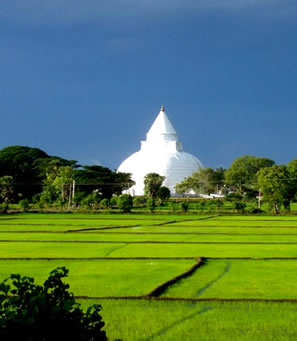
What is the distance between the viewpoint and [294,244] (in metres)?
18.4

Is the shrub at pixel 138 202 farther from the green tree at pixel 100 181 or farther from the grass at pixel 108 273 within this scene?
the grass at pixel 108 273

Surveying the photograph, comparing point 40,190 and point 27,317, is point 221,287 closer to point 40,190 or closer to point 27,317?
point 27,317

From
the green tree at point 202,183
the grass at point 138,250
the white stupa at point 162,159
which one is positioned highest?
the white stupa at point 162,159

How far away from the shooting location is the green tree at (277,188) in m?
42.3

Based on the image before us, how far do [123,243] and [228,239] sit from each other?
4.01 metres

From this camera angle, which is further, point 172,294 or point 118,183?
point 118,183

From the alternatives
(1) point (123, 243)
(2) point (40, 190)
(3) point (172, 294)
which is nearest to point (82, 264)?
(3) point (172, 294)

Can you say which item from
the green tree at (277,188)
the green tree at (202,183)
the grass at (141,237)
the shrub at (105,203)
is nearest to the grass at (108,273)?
the grass at (141,237)

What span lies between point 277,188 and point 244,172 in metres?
37.7

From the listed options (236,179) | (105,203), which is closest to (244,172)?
(236,179)

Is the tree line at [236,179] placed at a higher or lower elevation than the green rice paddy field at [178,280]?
higher

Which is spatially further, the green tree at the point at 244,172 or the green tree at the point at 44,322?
the green tree at the point at 244,172

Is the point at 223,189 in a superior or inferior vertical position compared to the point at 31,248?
superior

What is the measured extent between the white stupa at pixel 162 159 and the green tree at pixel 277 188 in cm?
3445
